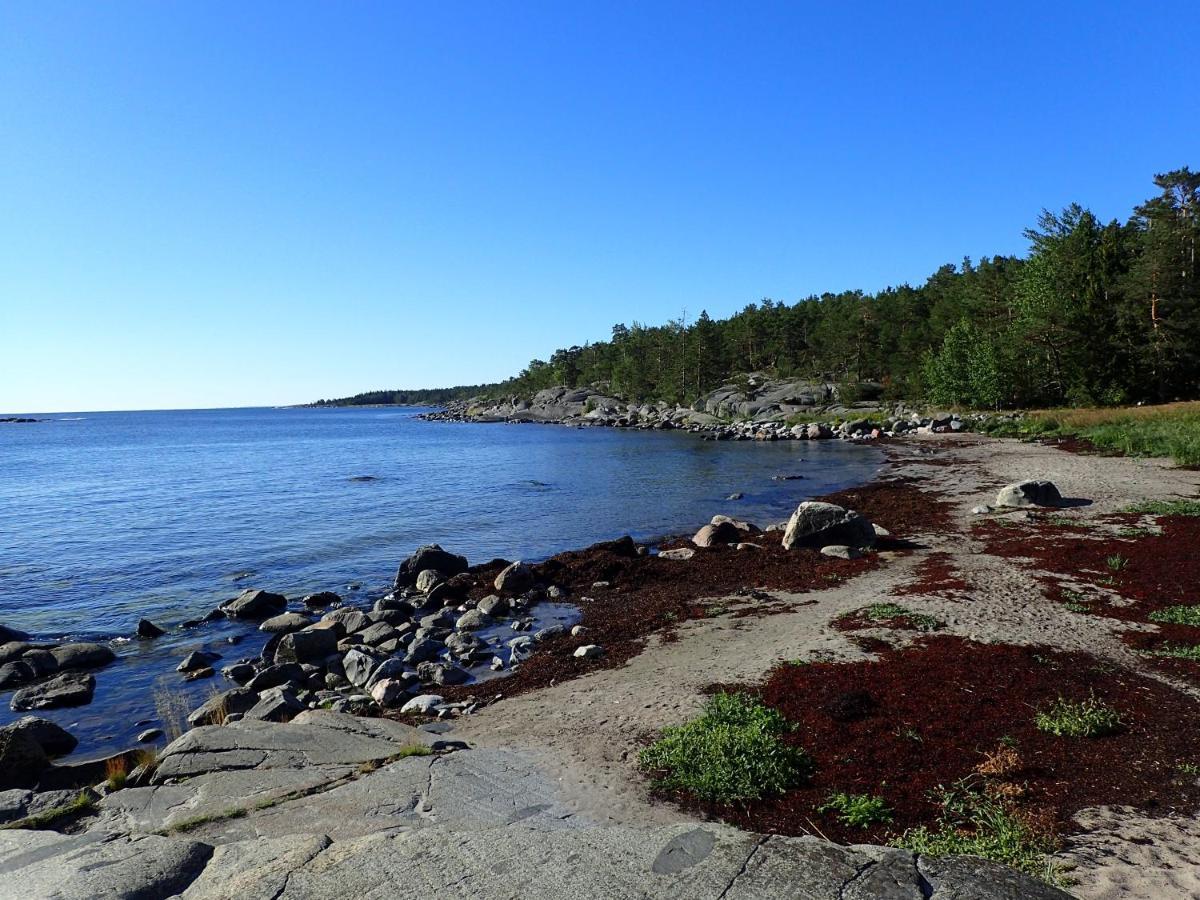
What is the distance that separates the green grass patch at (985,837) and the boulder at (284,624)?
56.7 ft

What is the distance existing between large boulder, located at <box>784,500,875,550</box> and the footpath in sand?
9100 mm

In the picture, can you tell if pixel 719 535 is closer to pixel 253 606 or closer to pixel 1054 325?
pixel 253 606

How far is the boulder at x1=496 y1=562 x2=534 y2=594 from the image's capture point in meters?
21.2

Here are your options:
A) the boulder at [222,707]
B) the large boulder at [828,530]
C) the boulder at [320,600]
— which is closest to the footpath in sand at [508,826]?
the boulder at [222,707]

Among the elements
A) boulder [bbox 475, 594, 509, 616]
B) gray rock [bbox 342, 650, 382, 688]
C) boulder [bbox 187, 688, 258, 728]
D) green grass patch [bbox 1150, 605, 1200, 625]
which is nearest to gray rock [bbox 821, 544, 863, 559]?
green grass patch [bbox 1150, 605, 1200, 625]

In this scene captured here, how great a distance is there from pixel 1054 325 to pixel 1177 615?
59.0 meters

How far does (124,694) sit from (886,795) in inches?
640

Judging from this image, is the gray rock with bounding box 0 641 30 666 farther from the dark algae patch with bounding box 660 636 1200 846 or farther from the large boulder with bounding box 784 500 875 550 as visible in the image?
the large boulder with bounding box 784 500 875 550

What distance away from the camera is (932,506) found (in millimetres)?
29797

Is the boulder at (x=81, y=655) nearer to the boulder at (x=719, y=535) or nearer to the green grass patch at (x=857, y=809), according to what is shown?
the green grass patch at (x=857, y=809)

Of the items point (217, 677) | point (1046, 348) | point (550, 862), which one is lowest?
point (217, 677)

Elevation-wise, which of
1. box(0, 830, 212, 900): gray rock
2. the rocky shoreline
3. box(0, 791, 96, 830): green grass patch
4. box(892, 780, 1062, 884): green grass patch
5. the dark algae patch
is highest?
the rocky shoreline

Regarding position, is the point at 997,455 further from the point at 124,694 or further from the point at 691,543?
the point at 124,694

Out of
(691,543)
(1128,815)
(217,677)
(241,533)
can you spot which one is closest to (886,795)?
(1128,815)
